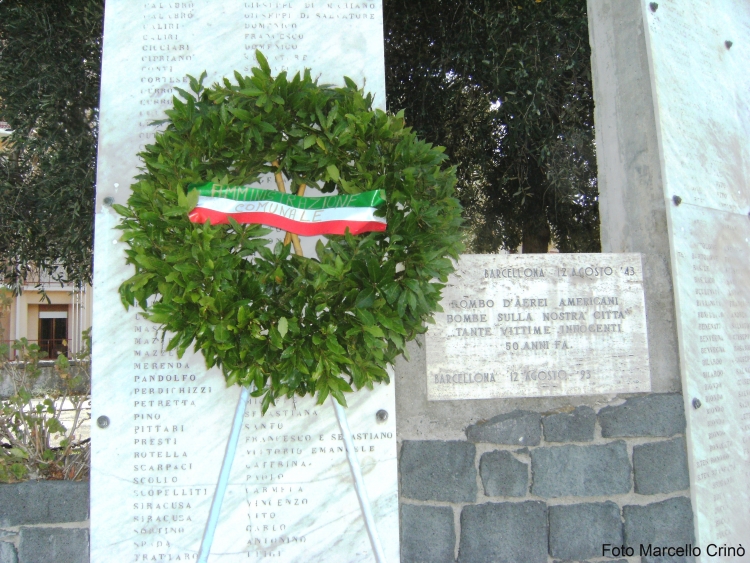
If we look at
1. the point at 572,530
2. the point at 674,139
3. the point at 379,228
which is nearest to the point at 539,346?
the point at 572,530

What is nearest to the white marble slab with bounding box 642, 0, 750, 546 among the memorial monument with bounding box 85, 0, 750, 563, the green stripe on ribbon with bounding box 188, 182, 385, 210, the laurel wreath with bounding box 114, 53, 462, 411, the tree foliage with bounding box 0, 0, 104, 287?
the memorial monument with bounding box 85, 0, 750, 563

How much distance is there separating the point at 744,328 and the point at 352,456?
2.41 metres

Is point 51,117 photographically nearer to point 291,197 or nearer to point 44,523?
point 44,523

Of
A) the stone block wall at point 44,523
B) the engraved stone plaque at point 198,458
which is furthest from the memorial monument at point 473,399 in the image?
the stone block wall at point 44,523

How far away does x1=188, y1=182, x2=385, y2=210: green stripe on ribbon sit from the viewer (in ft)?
7.54

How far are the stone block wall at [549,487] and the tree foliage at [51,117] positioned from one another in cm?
381

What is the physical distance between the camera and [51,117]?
17.1 feet

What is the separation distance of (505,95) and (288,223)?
3.62m

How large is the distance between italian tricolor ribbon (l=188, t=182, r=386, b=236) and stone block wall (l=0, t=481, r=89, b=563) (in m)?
1.51

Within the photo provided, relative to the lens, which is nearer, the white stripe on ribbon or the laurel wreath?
the laurel wreath

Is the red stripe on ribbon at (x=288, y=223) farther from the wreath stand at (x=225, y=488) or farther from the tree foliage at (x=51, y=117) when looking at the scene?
the tree foliage at (x=51, y=117)

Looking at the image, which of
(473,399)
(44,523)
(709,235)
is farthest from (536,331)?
(44,523)

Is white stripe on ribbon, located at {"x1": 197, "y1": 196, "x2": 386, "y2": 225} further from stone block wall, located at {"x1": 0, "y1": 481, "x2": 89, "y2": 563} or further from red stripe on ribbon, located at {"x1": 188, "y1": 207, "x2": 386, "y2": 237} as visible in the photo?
stone block wall, located at {"x1": 0, "y1": 481, "x2": 89, "y2": 563}

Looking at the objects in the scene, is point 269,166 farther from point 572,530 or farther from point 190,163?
point 572,530
